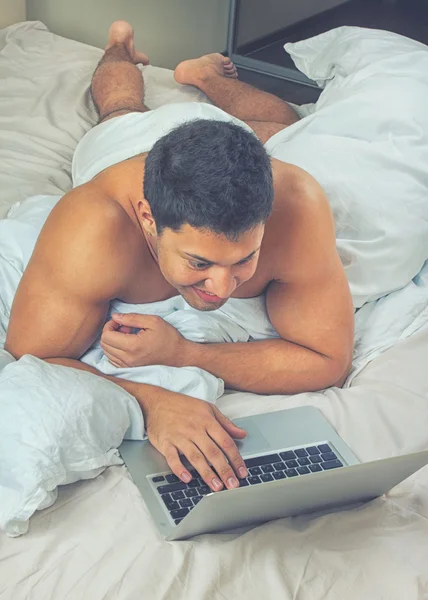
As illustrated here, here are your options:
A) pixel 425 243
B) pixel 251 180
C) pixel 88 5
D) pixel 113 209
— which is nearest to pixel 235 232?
pixel 251 180

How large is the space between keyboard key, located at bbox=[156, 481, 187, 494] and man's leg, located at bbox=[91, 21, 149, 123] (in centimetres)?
107

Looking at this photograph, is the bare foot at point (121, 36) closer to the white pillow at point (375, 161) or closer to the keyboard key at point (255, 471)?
the white pillow at point (375, 161)

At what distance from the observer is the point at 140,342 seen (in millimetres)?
1289

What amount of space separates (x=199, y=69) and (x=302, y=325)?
1056 millimetres

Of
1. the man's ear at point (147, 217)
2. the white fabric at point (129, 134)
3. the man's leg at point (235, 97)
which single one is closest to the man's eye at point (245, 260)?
the man's ear at point (147, 217)

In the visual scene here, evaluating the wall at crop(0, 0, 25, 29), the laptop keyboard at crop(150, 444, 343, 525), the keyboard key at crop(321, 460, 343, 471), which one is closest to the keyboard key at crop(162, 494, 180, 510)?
the laptop keyboard at crop(150, 444, 343, 525)

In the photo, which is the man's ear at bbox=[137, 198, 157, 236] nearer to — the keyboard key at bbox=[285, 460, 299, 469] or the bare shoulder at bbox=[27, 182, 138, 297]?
the bare shoulder at bbox=[27, 182, 138, 297]

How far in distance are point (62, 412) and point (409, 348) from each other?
0.65 meters

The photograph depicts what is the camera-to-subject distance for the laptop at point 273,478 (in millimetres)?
954

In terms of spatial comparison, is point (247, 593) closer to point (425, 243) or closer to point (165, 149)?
point (165, 149)

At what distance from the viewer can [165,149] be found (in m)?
1.15

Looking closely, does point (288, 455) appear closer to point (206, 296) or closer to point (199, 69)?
point (206, 296)

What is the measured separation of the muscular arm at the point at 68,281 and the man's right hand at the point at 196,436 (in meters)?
0.17

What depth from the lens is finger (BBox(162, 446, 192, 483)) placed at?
44.0 inches
